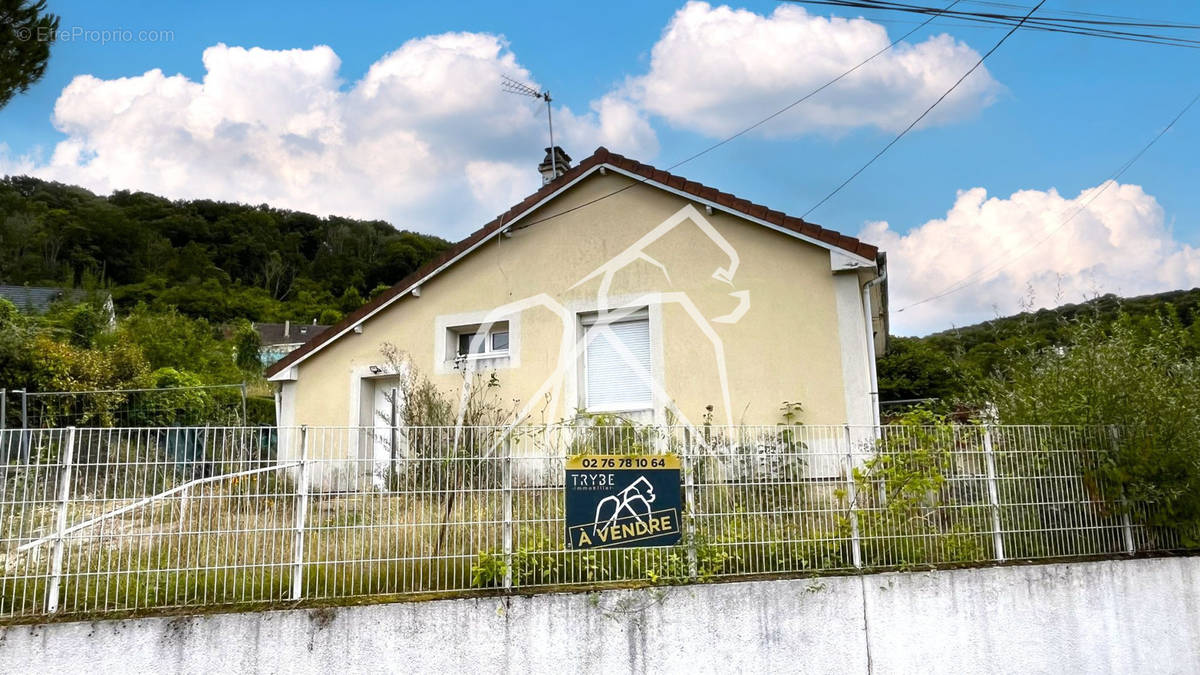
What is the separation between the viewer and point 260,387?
28.4 m

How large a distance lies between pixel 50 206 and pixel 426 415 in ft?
183

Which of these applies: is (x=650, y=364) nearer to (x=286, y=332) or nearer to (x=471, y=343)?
(x=471, y=343)

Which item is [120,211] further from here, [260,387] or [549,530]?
[549,530]

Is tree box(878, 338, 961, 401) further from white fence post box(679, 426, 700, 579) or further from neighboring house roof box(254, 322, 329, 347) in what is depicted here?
neighboring house roof box(254, 322, 329, 347)

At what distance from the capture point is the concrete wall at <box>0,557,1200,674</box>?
539cm

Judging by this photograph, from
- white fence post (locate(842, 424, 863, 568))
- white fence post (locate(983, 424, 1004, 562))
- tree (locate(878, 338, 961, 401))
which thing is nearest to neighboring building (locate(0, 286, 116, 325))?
tree (locate(878, 338, 961, 401))

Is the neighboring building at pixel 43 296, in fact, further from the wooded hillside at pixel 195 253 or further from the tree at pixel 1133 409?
the tree at pixel 1133 409

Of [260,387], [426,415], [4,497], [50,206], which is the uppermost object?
[50,206]

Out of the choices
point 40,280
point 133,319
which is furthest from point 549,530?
point 40,280

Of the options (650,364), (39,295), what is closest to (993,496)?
(650,364)

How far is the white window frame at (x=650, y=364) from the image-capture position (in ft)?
34.3

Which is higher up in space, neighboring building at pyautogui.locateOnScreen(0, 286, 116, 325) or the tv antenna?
neighboring building at pyautogui.locateOnScreen(0, 286, 116, 325)

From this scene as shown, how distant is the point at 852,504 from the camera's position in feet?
21.5

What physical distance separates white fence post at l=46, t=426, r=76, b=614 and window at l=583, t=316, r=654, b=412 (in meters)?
6.39
